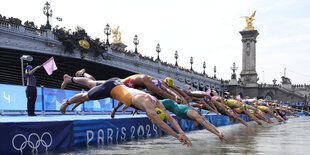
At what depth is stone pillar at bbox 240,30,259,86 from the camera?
10269 cm

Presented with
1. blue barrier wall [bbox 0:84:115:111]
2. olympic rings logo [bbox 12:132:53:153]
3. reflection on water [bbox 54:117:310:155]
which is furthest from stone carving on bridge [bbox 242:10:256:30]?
olympic rings logo [bbox 12:132:53:153]

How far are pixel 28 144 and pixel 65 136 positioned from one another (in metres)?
1.20

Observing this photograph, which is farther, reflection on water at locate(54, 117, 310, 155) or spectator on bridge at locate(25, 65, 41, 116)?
spectator on bridge at locate(25, 65, 41, 116)

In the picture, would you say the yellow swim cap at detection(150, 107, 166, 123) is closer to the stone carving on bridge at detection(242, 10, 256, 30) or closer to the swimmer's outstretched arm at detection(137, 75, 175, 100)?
the swimmer's outstretched arm at detection(137, 75, 175, 100)

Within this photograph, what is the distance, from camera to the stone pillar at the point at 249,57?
337 feet

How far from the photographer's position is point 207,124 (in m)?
9.48

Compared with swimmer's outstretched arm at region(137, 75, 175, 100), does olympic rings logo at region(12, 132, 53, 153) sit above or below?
below

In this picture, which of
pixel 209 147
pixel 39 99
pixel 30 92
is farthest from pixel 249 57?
pixel 209 147

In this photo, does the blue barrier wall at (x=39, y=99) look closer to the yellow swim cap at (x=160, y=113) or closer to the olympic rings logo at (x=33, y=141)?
the olympic rings logo at (x=33, y=141)

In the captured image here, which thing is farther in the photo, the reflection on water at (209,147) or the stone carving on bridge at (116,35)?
the stone carving on bridge at (116,35)

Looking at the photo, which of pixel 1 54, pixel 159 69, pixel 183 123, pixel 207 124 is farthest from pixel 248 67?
pixel 207 124

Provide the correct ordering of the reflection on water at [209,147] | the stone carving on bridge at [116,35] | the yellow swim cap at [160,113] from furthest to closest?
the stone carving on bridge at [116,35], the reflection on water at [209,147], the yellow swim cap at [160,113]

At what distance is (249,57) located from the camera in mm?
102688

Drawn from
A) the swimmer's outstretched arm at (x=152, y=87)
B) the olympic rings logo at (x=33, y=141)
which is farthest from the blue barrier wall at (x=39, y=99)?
the swimmer's outstretched arm at (x=152, y=87)
